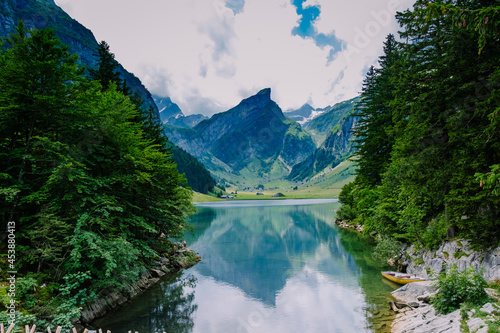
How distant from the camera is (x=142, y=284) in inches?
1065

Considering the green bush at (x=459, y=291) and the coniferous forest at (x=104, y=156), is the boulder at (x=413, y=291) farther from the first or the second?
the coniferous forest at (x=104, y=156)

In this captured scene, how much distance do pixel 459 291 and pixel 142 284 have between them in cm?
2670

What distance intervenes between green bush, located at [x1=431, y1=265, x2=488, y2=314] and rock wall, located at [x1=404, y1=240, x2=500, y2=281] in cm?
185

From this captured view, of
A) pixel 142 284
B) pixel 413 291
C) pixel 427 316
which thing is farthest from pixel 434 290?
pixel 142 284

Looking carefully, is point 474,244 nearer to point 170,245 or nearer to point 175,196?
point 175,196

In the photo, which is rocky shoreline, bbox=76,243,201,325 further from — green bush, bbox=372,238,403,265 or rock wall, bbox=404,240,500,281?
green bush, bbox=372,238,403,265

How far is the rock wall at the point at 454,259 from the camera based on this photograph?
1684 centimetres

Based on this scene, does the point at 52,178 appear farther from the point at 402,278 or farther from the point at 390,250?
the point at 390,250

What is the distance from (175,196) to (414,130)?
26.8 metres

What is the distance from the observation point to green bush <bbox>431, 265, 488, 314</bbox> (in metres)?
14.3

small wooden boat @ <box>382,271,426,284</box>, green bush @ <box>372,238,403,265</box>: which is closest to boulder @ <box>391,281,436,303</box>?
small wooden boat @ <box>382,271,426,284</box>

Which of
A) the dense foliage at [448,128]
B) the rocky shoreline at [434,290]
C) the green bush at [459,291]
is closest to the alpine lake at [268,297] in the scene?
the rocky shoreline at [434,290]

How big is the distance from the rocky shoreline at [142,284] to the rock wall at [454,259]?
85.3ft

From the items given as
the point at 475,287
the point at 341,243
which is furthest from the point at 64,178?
the point at 341,243
